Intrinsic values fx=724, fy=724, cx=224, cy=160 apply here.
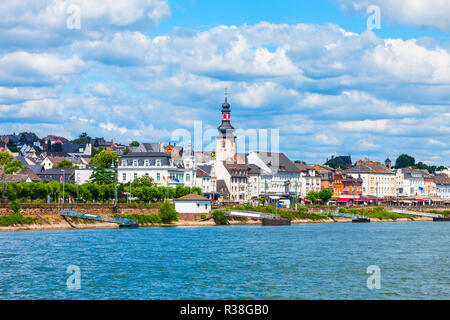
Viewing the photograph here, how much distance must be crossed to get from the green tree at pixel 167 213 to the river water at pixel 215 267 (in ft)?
64.2

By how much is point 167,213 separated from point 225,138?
162ft

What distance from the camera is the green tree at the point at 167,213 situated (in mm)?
94188

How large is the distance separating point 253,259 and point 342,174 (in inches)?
5065

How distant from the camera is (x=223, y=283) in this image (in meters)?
39.8

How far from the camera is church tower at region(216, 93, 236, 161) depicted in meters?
141

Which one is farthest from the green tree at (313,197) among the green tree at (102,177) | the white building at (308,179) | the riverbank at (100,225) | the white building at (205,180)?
the green tree at (102,177)

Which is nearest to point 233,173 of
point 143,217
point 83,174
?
A: point 83,174

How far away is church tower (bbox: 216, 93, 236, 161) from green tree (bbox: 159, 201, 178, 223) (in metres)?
47.7

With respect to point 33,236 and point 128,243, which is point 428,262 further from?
point 33,236

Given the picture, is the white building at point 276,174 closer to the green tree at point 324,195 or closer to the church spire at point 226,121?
the green tree at point 324,195

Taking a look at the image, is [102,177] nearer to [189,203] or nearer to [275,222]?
[189,203]

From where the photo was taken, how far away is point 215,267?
47156 millimetres
